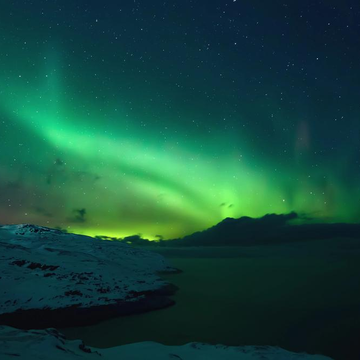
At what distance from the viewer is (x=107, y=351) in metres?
15.0

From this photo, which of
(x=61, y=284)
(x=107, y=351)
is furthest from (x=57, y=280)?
(x=107, y=351)

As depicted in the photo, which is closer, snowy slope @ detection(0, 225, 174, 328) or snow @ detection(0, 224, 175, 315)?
snowy slope @ detection(0, 225, 174, 328)

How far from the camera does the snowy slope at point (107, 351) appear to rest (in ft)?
36.3

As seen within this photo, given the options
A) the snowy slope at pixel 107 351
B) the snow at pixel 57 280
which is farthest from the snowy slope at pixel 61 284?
the snowy slope at pixel 107 351

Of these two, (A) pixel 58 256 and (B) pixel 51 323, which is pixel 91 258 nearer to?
(A) pixel 58 256

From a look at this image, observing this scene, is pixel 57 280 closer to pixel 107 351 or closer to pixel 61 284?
pixel 61 284

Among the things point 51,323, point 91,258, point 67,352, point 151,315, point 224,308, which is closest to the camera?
point 67,352

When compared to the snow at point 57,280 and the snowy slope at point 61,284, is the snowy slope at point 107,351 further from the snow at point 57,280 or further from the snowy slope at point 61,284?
the snow at point 57,280

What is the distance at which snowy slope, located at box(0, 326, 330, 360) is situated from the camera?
1106 cm

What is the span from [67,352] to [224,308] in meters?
24.2

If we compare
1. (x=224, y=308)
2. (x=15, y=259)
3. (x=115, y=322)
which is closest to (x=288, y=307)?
(x=224, y=308)

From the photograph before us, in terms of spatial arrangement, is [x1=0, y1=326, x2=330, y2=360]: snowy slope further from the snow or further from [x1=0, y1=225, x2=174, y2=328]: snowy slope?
the snow

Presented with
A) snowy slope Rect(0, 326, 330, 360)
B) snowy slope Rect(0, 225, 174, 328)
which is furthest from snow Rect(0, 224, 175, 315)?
snowy slope Rect(0, 326, 330, 360)

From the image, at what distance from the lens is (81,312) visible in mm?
29406
